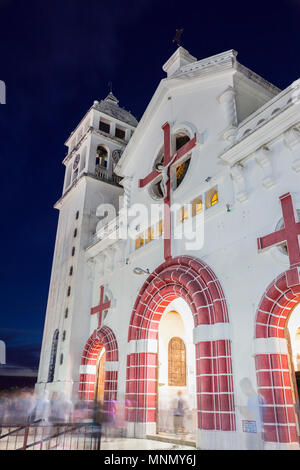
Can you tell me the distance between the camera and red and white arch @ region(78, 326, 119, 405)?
1512 centimetres

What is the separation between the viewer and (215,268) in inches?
462

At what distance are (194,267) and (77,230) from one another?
37.7 ft

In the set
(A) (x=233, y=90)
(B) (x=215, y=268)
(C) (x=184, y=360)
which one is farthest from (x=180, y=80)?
(C) (x=184, y=360)

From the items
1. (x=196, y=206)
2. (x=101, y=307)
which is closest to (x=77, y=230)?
(x=101, y=307)

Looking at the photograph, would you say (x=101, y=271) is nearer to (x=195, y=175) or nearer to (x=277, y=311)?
(x=195, y=175)

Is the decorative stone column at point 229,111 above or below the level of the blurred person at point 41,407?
above

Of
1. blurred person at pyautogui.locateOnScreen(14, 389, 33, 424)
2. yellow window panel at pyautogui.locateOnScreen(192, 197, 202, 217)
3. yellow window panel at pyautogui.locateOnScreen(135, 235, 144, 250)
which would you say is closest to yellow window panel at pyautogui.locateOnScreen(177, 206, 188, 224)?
yellow window panel at pyautogui.locateOnScreen(192, 197, 202, 217)

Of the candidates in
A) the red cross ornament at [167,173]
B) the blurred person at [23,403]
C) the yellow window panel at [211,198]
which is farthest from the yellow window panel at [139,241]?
the blurred person at [23,403]

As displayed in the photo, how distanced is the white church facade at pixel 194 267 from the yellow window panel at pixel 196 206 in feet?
0.14

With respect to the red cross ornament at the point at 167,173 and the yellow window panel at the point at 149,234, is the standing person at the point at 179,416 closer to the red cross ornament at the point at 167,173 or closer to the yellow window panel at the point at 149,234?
the red cross ornament at the point at 167,173

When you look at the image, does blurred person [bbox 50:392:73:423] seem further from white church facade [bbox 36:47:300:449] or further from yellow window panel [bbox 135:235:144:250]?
yellow window panel [bbox 135:235:144:250]

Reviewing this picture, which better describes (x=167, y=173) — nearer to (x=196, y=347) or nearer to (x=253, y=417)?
(x=196, y=347)

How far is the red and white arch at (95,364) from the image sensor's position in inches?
595

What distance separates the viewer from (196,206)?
13320mm
